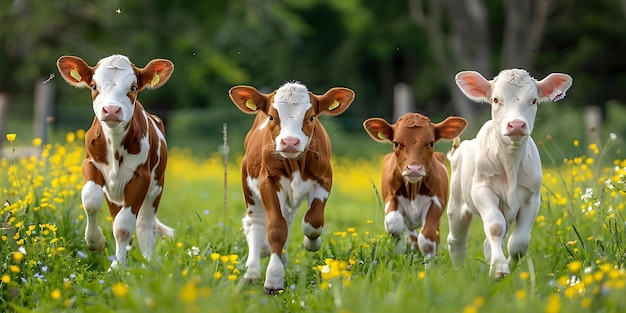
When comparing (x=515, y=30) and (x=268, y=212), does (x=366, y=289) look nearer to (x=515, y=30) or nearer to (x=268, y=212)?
(x=268, y=212)

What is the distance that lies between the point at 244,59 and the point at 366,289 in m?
24.9


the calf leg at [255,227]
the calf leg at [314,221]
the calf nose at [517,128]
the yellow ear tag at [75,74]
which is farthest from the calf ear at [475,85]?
the yellow ear tag at [75,74]

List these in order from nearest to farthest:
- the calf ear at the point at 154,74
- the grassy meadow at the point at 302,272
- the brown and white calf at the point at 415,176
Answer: the grassy meadow at the point at 302,272 < the calf ear at the point at 154,74 < the brown and white calf at the point at 415,176

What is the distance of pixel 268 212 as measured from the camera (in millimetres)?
6504

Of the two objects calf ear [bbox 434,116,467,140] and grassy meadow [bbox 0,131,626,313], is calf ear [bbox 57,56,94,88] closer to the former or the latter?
grassy meadow [bbox 0,131,626,313]

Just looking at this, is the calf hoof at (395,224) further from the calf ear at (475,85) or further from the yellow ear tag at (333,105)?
the calf ear at (475,85)

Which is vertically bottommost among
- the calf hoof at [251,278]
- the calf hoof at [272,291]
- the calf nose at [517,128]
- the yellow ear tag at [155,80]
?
the calf hoof at [272,291]

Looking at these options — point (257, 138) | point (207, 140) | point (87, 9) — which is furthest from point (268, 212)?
point (87, 9)

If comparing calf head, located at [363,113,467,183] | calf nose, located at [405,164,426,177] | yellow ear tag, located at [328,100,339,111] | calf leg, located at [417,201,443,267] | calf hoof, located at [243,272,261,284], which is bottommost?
calf hoof, located at [243,272,261,284]

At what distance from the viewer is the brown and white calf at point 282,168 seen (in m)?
6.24

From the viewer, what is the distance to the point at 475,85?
21.7 feet

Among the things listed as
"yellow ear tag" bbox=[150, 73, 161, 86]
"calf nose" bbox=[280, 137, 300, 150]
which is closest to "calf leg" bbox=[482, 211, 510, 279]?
"calf nose" bbox=[280, 137, 300, 150]

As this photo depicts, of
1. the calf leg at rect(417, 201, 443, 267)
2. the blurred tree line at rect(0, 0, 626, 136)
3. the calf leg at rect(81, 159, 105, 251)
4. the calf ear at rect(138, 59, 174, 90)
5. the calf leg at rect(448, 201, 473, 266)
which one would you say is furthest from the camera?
the blurred tree line at rect(0, 0, 626, 136)

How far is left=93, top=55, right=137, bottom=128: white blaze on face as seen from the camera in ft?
19.9
